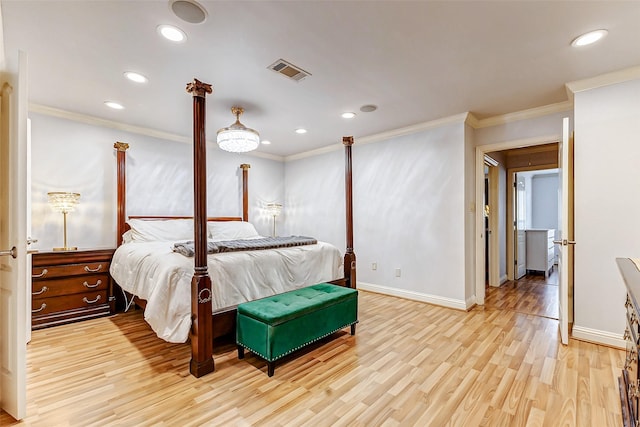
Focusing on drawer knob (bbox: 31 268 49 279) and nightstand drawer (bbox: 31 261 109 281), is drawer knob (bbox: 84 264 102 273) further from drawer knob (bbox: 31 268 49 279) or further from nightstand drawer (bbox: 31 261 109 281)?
drawer knob (bbox: 31 268 49 279)

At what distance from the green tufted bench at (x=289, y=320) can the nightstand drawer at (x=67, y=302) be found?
215 cm

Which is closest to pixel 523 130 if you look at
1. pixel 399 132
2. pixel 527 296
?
pixel 399 132

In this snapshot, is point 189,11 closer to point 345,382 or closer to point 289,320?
point 289,320

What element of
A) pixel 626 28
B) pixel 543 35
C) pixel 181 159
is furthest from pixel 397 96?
pixel 181 159

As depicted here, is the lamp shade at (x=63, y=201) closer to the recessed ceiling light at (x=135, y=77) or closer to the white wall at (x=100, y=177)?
the white wall at (x=100, y=177)

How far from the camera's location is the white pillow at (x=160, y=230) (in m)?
3.65

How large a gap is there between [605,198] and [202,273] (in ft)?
11.6

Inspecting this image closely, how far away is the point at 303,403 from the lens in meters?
1.79

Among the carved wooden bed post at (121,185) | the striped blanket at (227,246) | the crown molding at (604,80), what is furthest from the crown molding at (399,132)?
the carved wooden bed post at (121,185)

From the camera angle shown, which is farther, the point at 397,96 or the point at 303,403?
the point at 397,96

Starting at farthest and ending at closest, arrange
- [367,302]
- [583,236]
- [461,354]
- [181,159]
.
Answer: [181,159], [367,302], [583,236], [461,354]

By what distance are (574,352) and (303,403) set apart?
2.38 meters

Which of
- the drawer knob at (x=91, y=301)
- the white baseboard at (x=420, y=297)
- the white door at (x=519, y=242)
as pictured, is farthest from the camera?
the white door at (x=519, y=242)

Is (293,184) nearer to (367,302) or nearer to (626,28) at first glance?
(367,302)
